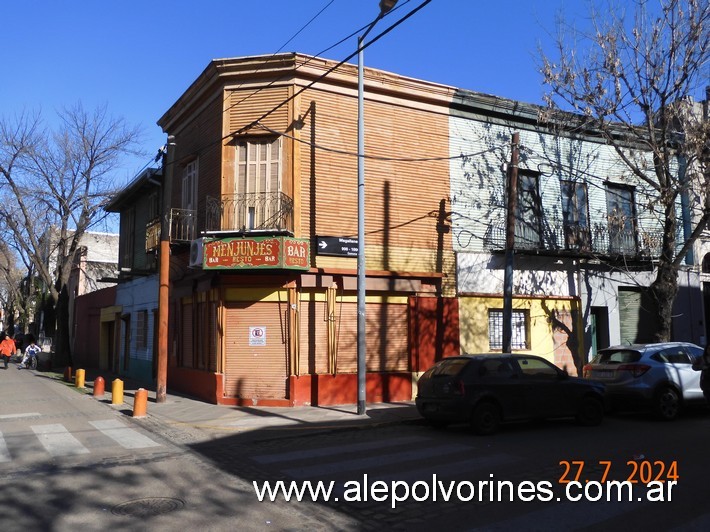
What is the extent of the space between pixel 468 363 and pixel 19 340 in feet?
145

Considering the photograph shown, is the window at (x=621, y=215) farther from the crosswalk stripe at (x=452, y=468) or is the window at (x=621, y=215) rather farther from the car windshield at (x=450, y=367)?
the crosswalk stripe at (x=452, y=468)

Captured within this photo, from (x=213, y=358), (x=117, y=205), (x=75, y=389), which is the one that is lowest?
(x=75, y=389)

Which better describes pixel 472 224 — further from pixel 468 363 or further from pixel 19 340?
pixel 19 340

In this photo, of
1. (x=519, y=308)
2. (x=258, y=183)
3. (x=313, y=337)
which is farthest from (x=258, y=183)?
(x=519, y=308)

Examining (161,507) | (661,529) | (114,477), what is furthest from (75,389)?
(661,529)

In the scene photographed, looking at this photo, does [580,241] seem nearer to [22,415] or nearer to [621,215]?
[621,215]

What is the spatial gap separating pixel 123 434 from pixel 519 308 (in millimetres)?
11725

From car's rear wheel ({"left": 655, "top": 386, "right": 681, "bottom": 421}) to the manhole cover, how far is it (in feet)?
32.3

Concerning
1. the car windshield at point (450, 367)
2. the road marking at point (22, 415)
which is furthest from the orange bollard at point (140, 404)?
the car windshield at point (450, 367)

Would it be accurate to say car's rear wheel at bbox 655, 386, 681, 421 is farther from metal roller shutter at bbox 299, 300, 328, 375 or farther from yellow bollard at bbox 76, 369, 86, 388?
yellow bollard at bbox 76, 369, 86, 388

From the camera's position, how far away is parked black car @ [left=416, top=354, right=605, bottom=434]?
10.6 metres

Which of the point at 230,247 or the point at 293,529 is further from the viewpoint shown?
the point at 230,247

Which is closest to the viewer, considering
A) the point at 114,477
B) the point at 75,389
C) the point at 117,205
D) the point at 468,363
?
the point at 114,477

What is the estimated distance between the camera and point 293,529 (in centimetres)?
576
